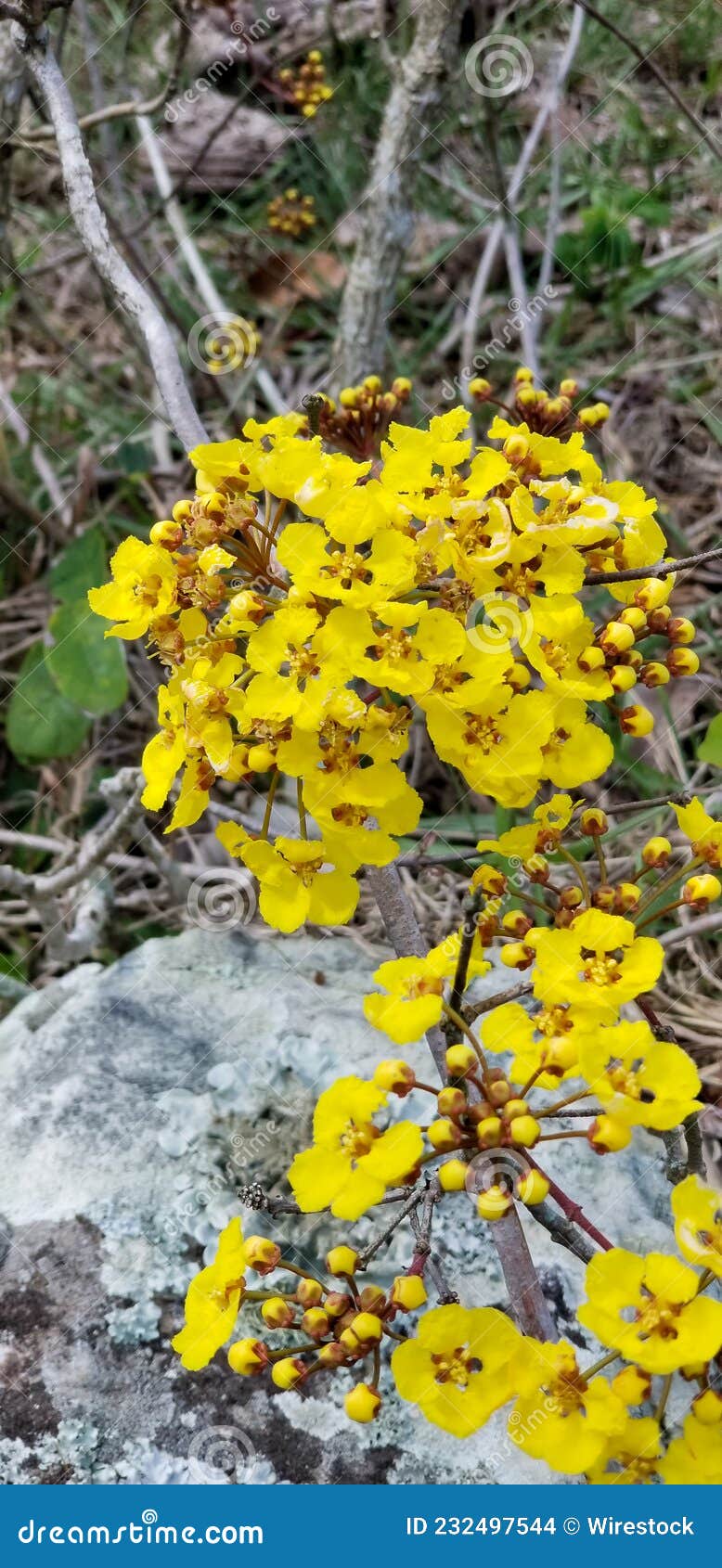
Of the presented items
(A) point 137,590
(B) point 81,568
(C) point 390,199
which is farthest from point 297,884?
(C) point 390,199

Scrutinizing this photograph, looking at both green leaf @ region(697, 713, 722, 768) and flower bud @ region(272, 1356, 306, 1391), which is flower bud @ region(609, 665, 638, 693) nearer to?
green leaf @ region(697, 713, 722, 768)

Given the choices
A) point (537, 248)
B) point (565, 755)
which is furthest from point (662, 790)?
point (537, 248)

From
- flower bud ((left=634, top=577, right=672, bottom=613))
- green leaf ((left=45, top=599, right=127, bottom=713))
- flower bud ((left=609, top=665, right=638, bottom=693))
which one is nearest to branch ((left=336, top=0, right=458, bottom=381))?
green leaf ((left=45, top=599, right=127, bottom=713))

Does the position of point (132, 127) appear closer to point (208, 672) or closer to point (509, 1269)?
point (208, 672)

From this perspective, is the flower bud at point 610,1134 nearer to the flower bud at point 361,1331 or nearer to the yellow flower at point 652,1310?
the yellow flower at point 652,1310

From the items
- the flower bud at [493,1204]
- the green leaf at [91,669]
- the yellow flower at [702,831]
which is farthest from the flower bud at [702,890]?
the green leaf at [91,669]

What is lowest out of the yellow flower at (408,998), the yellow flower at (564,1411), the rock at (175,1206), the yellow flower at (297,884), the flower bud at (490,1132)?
the rock at (175,1206)
